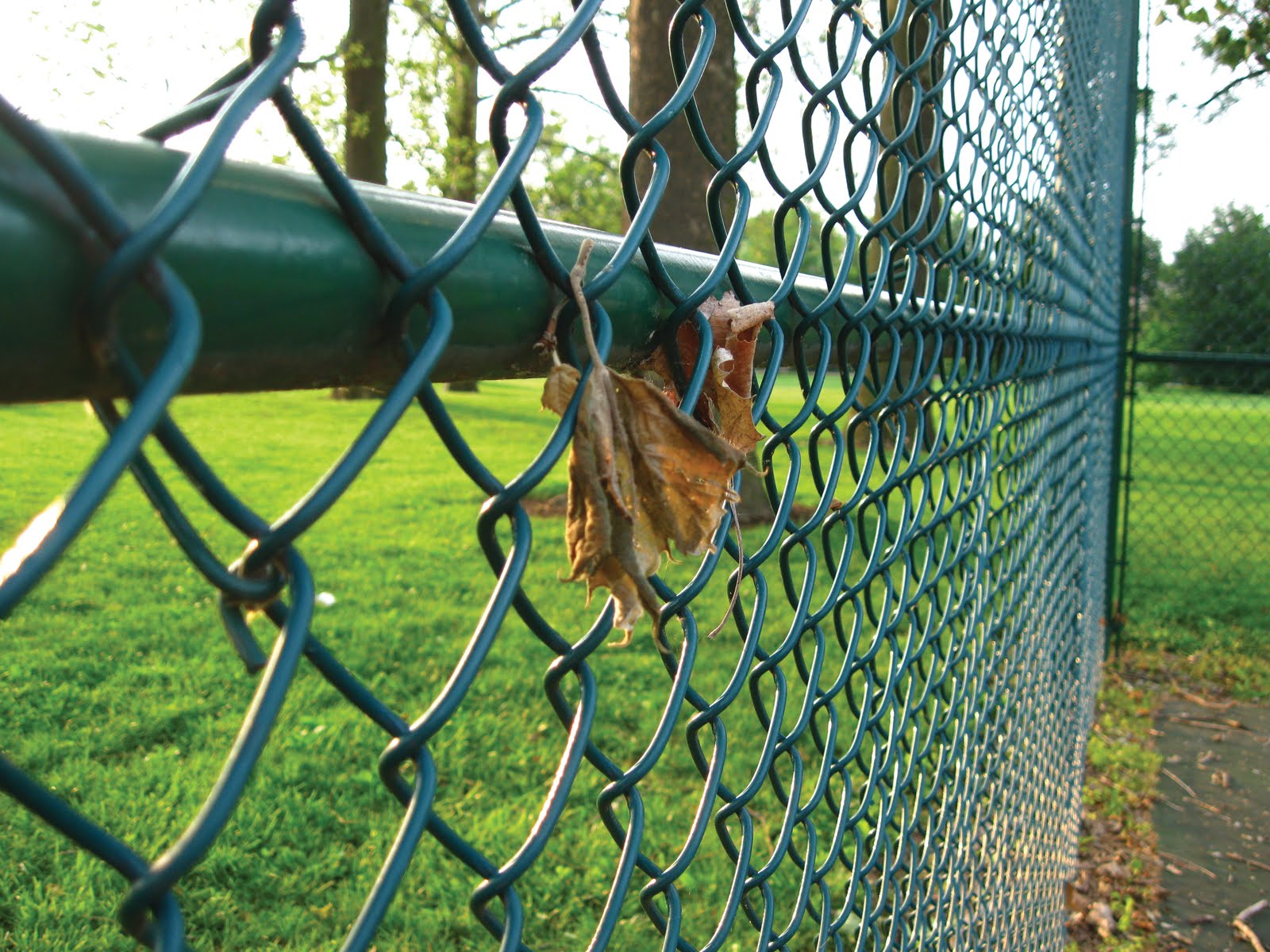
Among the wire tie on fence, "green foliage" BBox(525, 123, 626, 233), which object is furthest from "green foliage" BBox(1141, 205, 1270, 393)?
"green foliage" BBox(525, 123, 626, 233)

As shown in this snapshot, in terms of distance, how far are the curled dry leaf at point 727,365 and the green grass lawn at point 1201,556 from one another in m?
6.05

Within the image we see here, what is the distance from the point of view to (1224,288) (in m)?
7.66

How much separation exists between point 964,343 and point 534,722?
104 inches

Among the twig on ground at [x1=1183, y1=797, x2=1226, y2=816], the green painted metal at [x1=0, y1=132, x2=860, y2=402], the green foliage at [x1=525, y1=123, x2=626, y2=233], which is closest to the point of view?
the green painted metal at [x1=0, y1=132, x2=860, y2=402]

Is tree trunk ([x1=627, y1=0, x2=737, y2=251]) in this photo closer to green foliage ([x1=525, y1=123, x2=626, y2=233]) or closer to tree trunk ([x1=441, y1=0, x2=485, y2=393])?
tree trunk ([x1=441, y1=0, x2=485, y2=393])

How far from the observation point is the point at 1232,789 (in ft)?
13.9

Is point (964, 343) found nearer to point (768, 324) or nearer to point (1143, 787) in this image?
point (768, 324)

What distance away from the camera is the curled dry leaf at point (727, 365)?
0.98 m

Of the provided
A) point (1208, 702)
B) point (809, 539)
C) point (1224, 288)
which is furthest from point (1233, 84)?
point (809, 539)

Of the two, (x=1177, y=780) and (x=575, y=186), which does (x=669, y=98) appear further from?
(x=575, y=186)

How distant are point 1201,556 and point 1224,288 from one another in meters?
2.63

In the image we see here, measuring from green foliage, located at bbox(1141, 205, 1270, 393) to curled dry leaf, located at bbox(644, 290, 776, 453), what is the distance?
7.00 metres

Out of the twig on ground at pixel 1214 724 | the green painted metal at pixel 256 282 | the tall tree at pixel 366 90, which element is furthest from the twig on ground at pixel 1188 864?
the tall tree at pixel 366 90

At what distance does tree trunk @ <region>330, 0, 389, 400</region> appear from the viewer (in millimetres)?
12734
